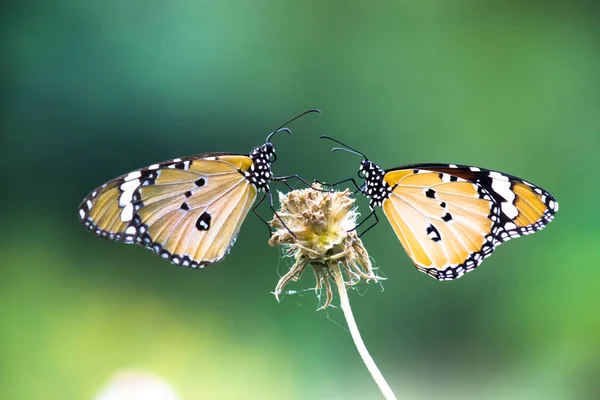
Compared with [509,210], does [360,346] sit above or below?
below

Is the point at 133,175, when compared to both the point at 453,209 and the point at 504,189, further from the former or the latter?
the point at 504,189

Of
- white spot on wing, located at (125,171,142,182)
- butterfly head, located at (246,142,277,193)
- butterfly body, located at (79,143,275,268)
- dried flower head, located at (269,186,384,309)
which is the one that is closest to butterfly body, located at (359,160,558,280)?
dried flower head, located at (269,186,384,309)

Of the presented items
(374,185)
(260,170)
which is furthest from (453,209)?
(260,170)

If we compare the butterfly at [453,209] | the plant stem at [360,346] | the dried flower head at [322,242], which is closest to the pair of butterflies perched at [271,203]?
the butterfly at [453,209]

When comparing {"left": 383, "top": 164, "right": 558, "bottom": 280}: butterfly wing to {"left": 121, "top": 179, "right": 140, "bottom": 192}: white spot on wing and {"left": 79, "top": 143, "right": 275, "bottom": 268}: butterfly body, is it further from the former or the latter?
{"left": 121, "top": 179, "right": 140, "bottom": 192}: white spot on wing

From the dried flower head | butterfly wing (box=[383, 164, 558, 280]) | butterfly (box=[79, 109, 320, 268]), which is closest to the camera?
the dried flower head

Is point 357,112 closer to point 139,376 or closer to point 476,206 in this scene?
point 139,376
